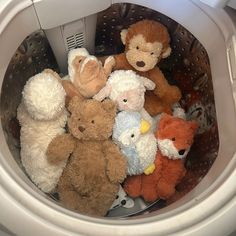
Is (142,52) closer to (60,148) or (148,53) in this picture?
(148,53)

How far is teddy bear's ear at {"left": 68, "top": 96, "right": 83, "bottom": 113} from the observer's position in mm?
833

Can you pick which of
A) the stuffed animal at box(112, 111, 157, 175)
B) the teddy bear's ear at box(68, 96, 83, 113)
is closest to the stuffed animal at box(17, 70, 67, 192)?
the teddy bear's ear at box(68, 96, 83, 113)

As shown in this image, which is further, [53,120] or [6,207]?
[53,120]

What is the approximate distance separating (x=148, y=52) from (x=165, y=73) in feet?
0.49

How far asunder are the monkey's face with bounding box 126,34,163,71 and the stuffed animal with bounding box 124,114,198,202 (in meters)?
0.12

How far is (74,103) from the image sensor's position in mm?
837

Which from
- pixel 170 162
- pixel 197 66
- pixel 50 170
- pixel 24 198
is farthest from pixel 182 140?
pixel 24 198

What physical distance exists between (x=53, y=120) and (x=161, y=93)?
0.25 m

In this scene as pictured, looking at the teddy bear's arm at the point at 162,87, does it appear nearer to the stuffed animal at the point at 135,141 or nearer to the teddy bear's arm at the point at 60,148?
the stuffed animal at the point at 135,141

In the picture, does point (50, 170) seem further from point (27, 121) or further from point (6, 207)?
point (6, 207)

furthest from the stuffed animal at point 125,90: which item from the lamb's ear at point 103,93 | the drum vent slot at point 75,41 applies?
the drum vent slot at point 75,41

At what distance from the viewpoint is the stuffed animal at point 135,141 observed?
0.84m

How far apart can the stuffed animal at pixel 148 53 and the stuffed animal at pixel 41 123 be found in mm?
164

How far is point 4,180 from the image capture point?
0.62m
